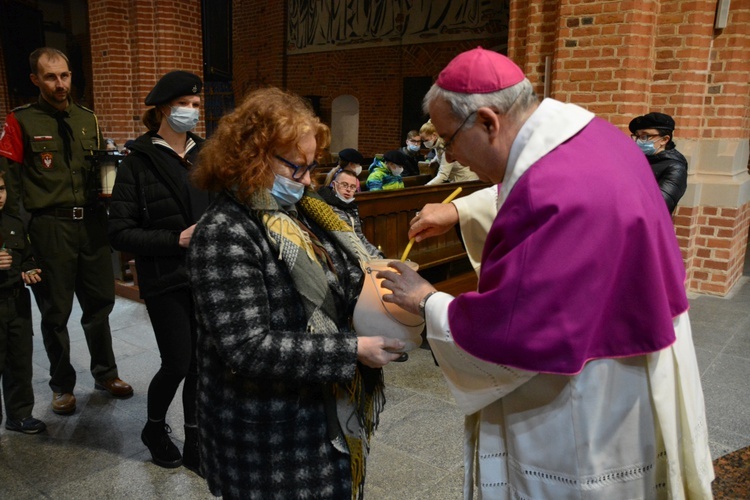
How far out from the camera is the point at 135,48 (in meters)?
8.26

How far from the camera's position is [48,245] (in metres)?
3.52

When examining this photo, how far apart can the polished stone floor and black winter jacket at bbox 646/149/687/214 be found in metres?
1.20

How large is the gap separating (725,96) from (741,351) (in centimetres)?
252

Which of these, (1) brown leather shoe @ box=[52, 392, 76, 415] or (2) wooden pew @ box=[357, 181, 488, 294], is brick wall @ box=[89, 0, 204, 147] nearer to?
(2) wooden pew @ box=[357, 181, 488, 294]

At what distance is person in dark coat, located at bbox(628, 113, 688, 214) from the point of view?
448cm

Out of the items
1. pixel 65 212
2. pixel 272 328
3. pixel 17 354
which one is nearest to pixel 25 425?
pixel 17 354

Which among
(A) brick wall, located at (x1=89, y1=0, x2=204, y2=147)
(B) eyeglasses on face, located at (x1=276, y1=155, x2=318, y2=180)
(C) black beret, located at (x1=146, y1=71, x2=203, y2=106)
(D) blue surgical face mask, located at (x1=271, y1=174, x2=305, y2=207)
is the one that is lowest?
(D) blue surgical face mask, located at (x1=271, y1=174, x2=305, y2=207)

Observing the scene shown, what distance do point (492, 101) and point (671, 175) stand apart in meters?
3.64

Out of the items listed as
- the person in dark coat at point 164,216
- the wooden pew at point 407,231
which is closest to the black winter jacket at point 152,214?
the person in dark coat at point 164,216

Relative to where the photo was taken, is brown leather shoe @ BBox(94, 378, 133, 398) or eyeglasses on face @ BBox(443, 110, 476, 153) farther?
brown leather shoe @ BBox(94, 378, 133, 398)

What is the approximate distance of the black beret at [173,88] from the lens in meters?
2.77

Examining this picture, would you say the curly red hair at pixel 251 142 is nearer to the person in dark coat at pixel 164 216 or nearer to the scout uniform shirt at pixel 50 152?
the person in dark coat at pixel 164 216

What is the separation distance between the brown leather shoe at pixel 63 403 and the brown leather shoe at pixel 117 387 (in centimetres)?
23

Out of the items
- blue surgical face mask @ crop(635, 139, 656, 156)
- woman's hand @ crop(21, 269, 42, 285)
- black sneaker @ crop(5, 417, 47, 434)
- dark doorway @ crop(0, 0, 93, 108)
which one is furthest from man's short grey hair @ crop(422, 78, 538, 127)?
dark doorway @ crop(0, 0, 93, 108)
